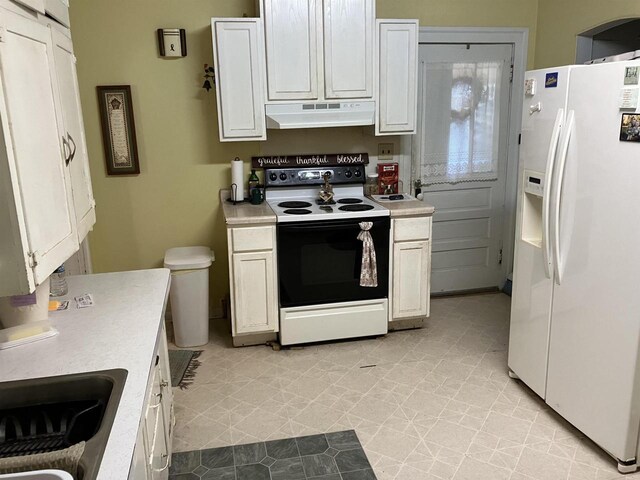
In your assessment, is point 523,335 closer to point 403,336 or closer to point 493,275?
point 403,336

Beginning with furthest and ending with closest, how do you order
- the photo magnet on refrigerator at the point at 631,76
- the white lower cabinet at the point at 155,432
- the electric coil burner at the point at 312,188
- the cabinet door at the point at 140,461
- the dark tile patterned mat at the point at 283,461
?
1. the electric coil burner at the point at 312,188
2. the dark tile patterned mat at the point at 283,461
3. the photo magnet on refrigerator at the point at 631,76
4. the white lower cabinet at the point at 155,432
5. the cabinet door at the point at 140,461

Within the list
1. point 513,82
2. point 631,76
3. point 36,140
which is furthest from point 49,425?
point 513,82

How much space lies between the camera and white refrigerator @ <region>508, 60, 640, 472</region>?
2375mm

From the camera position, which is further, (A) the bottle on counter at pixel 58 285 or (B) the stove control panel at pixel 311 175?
(B) the stove control panel at pixel 311 175

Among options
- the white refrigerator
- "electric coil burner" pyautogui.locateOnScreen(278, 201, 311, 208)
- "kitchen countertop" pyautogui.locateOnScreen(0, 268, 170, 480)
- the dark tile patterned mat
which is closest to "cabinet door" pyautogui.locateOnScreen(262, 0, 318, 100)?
"electric coil burner" pyautogui.locateOnScreen(278, 201, 311, 208)

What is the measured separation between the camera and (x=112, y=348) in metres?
1.87

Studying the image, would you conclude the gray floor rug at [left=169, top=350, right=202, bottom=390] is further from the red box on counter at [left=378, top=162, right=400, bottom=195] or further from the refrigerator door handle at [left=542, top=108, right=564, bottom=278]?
the refrigerator door handle at [left=542, top=108, right=564, bottom=278]

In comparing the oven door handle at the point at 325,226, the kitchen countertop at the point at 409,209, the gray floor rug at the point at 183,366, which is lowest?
the gray floor rug at the point at 183,366

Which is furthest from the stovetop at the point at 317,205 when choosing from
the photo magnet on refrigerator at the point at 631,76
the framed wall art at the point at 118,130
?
the photo magnet on refrigerator at the point at 631,76

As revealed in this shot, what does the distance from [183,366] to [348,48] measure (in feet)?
7.83

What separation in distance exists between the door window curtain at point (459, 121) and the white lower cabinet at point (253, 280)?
162 centimetres

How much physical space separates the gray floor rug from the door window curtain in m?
2.30

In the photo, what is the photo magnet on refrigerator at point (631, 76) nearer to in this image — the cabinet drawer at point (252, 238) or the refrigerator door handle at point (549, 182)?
the refrigerator door handle at point (549, 182)

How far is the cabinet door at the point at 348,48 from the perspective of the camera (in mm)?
3650
